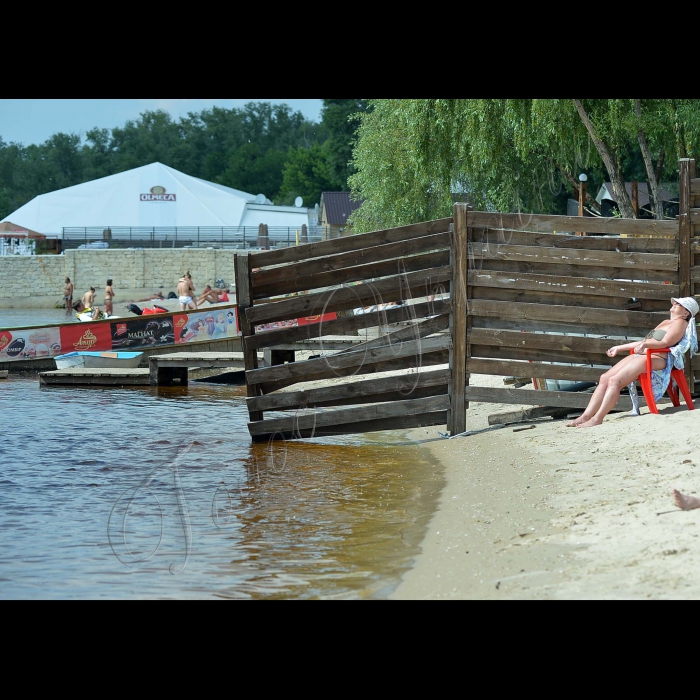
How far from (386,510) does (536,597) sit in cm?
325

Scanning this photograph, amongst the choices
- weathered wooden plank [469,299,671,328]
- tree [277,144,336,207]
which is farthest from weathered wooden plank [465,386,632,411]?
tree [277,144,336,207]

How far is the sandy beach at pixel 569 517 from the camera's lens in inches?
211

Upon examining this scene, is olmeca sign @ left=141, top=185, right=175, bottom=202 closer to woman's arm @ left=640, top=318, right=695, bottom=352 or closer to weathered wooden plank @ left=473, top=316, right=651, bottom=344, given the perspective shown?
weathered wooden plank @ left=473, top=316, right=651, bottom=344

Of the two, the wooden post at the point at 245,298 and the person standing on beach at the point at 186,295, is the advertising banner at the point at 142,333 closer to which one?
the person standing on beach at the point at 186,295

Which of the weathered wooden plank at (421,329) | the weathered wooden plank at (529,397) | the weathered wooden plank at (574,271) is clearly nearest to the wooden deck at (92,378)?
the weathered wooden plank at (421,329)

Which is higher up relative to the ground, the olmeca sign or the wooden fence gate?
the olmeca sign

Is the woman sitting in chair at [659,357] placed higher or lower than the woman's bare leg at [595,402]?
higher

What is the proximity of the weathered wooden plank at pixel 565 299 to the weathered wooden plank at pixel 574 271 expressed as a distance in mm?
234

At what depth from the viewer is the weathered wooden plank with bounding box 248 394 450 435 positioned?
1110 centimetres

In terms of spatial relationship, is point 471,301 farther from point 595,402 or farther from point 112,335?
point 112,335

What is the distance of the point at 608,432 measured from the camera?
9328mm

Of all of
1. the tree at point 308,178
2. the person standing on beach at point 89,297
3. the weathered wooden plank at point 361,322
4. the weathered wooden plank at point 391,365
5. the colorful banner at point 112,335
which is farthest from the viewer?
the tree at point 308,178

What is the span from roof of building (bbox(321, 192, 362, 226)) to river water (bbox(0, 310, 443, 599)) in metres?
57.3
